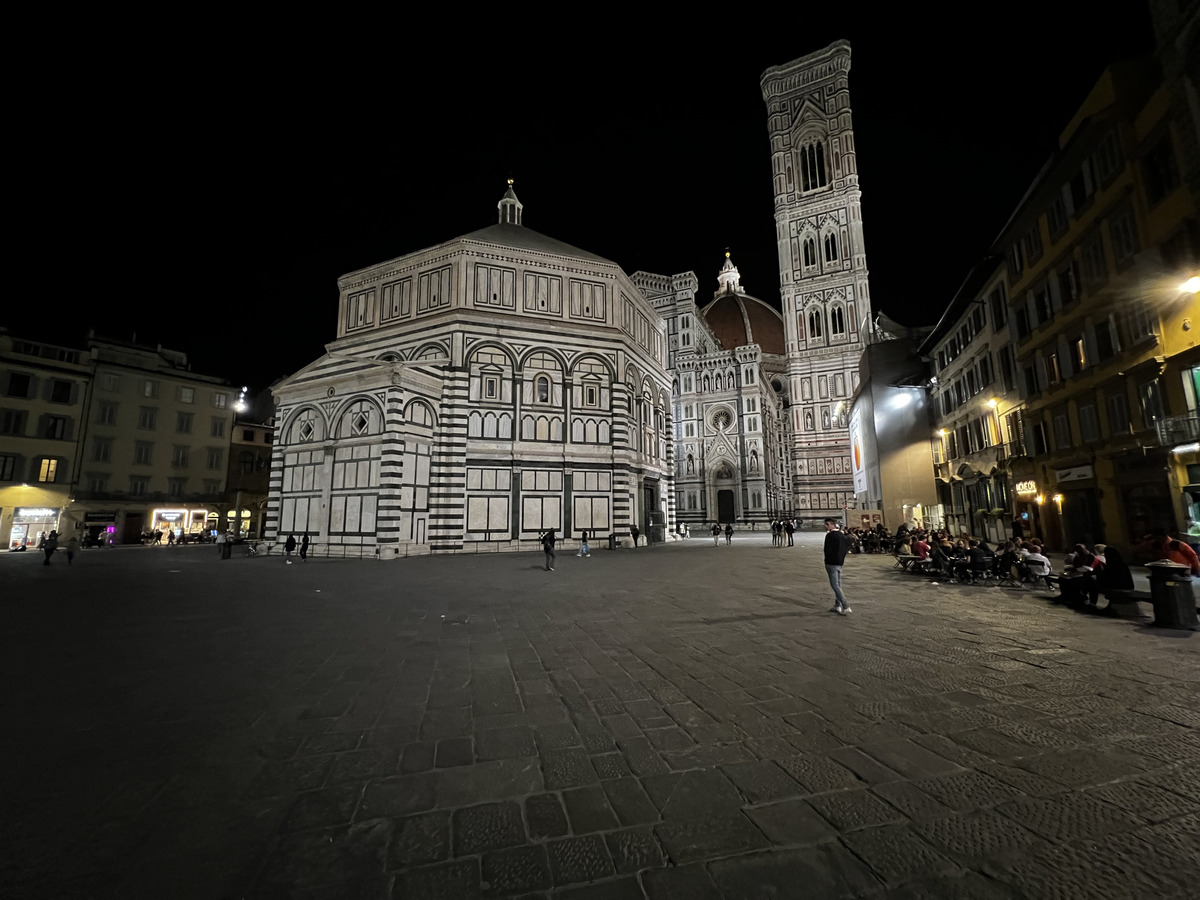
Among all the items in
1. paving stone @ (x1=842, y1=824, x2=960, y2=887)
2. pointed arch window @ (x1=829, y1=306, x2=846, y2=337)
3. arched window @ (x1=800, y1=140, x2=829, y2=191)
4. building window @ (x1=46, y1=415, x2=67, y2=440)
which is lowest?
paving stone @ (x1=842, y1=824, x2=960, y2=887)

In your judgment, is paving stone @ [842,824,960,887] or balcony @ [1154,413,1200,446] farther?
balcony @ [1154,413,1200,446]

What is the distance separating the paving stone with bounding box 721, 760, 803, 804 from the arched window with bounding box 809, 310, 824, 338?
5984 centimetres

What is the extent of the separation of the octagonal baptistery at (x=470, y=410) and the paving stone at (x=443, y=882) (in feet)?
68.4

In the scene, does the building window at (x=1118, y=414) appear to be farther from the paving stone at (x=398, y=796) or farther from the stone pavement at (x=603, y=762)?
the paving stone at (x=398, y=796)

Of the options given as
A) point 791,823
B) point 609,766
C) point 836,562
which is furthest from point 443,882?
point 836,562

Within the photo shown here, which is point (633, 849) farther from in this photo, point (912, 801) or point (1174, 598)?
point (1174, 598)

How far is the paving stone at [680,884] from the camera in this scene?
2107mm

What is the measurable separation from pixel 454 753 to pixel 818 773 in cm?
242

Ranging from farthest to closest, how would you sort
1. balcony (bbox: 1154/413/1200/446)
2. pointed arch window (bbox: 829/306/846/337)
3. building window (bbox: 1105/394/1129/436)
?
pointed arch window (bbox: 829/306/846/337) < building window (bbox: 1105/394/1129/436) < balcony (bbox: 1154/413/1200/446)

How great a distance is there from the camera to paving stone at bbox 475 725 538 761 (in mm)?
3488

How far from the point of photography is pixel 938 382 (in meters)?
28.6

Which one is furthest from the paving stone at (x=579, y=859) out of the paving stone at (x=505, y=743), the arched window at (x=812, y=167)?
the arched window at (x=812, y=167)

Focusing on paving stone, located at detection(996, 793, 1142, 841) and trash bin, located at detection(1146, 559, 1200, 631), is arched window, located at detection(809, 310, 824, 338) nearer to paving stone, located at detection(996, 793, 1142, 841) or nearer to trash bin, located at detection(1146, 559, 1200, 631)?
trash bin, located at detection(1146, 559, 1200, 631)

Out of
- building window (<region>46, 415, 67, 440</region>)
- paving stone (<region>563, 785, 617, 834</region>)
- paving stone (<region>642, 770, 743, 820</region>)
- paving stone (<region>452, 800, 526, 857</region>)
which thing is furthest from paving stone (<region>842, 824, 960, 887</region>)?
building window (<region>46, 415, 67, 440</region>)
